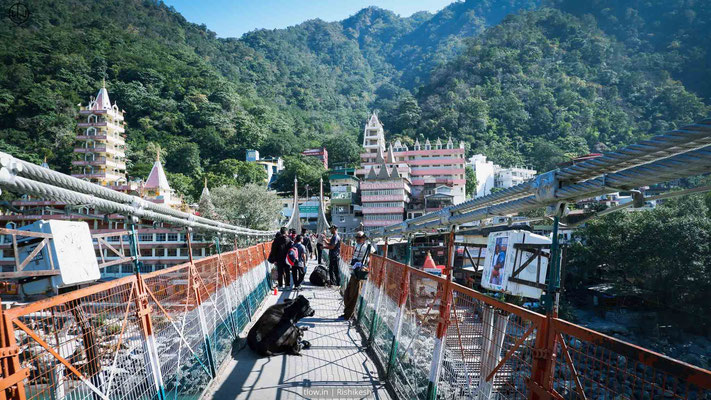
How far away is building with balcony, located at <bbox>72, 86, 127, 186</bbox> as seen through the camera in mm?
40250

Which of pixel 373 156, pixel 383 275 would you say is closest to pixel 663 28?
pixel 373 156

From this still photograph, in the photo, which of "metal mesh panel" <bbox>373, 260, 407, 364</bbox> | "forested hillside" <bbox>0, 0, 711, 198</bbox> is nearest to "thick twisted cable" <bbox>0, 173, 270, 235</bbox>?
"metal mesh panel" <bbox>373, 260, 407, 364</bbox>

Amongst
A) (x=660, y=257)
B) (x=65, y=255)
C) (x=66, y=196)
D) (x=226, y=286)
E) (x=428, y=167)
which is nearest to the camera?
(x=66, y=196)

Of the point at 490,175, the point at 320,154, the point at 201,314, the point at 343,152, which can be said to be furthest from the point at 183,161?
the point at 201,314

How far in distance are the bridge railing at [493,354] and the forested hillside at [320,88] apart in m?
49.2

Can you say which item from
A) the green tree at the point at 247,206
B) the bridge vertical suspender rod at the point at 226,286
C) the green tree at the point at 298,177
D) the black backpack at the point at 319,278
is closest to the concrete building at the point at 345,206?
the green tree at the point at 298,177

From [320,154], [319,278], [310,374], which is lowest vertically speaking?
[319,278]

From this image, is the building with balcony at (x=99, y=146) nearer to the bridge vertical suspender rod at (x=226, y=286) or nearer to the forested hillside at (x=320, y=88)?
the forested hillside at (x=320, y=88)

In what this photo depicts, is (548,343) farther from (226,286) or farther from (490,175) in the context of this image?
(490,175)

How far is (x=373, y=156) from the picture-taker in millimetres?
61469

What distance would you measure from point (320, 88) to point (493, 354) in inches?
5293

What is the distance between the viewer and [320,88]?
131 m

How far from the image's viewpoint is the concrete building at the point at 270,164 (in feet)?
218

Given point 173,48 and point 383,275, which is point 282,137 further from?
point 383,275
